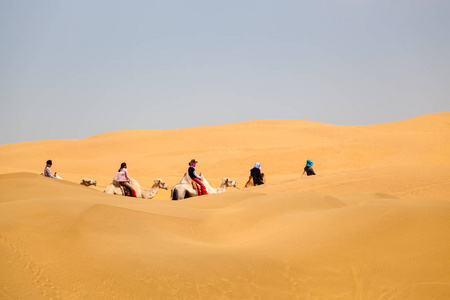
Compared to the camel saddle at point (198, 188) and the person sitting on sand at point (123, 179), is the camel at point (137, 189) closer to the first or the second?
the person sitting on sand at point (123, 179)

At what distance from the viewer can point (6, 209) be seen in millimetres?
6996

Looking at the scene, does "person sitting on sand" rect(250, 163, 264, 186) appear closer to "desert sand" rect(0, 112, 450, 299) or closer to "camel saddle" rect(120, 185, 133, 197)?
"camel saddle" rect(120, 185, 133, 197)

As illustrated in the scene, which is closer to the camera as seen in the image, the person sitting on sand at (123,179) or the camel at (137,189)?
the camel at (137,189)

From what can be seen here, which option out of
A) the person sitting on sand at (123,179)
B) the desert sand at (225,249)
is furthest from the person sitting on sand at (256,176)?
the desert sand at (225,249)

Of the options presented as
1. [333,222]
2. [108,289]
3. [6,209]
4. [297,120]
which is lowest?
[108,289]

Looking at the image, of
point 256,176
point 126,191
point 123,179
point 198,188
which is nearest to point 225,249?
point 198,188

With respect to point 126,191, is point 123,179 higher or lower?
higher

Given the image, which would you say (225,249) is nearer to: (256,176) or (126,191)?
(126,191)

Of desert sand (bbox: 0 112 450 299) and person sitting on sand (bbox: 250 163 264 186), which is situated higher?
person sitting on sand (bbox: 250 163 264 186)

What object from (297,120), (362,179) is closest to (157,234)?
(362,179)

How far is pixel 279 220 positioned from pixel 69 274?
4165mm

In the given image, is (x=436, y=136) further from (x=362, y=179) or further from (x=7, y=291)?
(x=7, y=291)

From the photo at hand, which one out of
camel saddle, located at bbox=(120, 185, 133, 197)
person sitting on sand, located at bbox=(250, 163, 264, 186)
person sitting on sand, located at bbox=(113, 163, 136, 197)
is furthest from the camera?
person sitting on sand, located at bbox=(250, 163, 264, 186)

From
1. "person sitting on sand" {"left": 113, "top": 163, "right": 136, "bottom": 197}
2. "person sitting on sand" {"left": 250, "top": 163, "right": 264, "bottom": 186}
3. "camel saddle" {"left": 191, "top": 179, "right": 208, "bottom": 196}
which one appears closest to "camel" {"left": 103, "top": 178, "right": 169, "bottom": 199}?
"person sitting on sand" {"left": 113, "top": 163, "right": 136, "bottom": 197}
